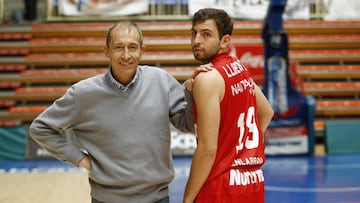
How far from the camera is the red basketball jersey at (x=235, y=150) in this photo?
221 centimetres

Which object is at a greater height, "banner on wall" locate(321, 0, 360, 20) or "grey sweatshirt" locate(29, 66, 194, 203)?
"banner on wall" locate(321, 0, 360, 20)

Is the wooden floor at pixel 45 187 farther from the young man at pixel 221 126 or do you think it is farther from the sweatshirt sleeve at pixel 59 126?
the young man at pixel 221 126

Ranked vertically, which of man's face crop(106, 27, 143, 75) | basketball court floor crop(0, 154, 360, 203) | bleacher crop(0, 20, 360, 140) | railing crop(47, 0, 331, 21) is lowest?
basketball court floor crop(0, 154, 360, 203)

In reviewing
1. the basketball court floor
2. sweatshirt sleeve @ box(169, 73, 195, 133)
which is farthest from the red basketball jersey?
the basketball court floor

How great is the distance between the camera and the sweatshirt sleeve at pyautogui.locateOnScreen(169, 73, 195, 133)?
7.72 ft

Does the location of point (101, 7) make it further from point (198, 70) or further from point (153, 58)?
point (198, 70)

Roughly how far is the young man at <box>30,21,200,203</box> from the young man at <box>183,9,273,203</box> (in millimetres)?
183

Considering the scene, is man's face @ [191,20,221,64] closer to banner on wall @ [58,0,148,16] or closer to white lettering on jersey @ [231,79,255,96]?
white lettering on jersey @ [231,79,255,96]

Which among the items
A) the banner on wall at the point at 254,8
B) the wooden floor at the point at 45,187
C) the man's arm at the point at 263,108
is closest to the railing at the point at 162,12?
the banner on wall at the point at 254,8

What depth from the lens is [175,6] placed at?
1374cm

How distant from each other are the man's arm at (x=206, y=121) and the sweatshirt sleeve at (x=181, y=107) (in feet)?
0.50

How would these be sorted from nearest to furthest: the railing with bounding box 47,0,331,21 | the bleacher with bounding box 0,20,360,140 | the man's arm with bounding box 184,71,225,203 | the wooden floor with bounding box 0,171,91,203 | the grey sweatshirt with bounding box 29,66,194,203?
1. the man's arm with bounding box 184,71,225,203
2. the grey sweatshirt with bounding box 29,66,194,203
3. the wooden floor with bounding box 0,171,91,203
4. the bleacher with bounding box 0,20,360,140
5. the railing with bounding box 47,0,331,21

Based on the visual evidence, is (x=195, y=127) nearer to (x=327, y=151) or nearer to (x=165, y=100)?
(x=165, y=100)

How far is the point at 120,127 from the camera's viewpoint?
2.26 m
